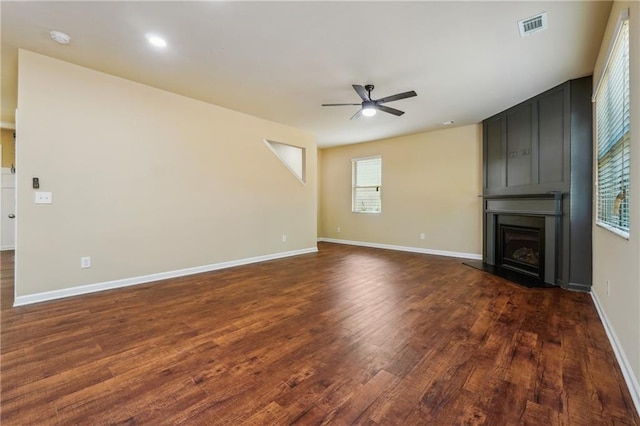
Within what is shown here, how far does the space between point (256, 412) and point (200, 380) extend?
480 mm

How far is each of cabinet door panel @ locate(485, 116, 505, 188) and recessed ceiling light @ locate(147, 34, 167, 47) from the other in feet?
16.4

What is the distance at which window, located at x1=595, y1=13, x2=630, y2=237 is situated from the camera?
2.07 m

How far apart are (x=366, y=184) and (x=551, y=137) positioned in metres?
3.92

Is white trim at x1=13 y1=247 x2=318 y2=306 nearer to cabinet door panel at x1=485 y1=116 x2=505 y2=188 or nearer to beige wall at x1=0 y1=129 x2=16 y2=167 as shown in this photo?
cabinet door panel at x1=485 y1=116 x2=505 y2=188

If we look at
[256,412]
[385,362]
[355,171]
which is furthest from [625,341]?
[355,171]

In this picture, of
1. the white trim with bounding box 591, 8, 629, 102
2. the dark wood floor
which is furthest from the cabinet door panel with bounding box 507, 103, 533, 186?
the dark wood floor

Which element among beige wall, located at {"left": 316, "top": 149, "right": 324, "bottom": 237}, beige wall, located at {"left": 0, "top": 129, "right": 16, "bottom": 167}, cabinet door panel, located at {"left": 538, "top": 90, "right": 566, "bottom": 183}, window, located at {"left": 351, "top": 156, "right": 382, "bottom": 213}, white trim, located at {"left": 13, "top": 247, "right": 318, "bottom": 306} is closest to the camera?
white trim, located at {"left": 13, "top": 247, "right": 318, "bottom": 306}

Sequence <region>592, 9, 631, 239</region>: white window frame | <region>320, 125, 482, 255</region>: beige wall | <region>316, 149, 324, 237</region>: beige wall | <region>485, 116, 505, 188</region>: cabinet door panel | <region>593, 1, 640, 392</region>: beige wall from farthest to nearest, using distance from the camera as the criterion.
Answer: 1. <region>316, 149, 324, 237</region>: beige wall
2. <region>320, 125, 482, 255</region>: beige wall
3. <region>485, 116, 505, 188</region>: cabinet door panel
4. <region>592, 9, 631, 239</region>: white window frame
5. <region>593, 1, 640, 392</region>: beige wall

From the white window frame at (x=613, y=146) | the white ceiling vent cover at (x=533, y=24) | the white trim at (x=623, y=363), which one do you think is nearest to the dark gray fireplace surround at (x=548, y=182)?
the white window frame at (x=613, y=146)

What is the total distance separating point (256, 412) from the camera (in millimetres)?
1430

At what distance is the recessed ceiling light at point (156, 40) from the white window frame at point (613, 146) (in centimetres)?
368

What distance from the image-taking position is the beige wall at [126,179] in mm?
3039

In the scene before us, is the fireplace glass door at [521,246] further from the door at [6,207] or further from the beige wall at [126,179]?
the door at [6,207]

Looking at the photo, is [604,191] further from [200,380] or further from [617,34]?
[200,380]
